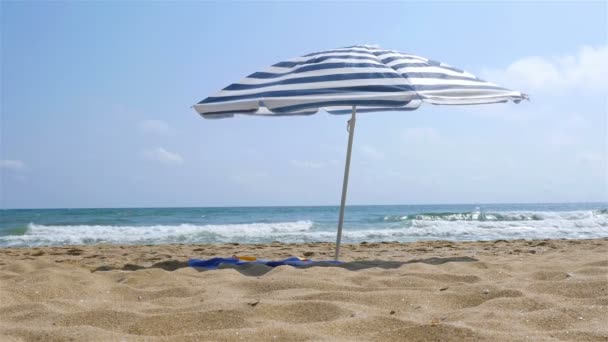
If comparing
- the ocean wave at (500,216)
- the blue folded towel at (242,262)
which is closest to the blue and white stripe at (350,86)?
the blue folded towel at (242,262)

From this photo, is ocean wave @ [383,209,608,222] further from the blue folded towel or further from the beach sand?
the beach sand

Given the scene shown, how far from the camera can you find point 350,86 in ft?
14.9

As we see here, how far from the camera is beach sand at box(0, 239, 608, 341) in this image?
7.59ft

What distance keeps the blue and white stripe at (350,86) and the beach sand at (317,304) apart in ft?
4.15

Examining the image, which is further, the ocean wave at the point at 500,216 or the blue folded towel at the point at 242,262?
the ocean wave at the point at 500,216

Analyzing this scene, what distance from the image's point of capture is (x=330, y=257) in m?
6.28

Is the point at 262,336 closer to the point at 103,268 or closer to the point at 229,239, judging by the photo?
the point at 103,268

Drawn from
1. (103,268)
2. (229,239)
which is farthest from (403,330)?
(229,239)

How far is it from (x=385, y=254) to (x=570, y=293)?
335 centimetres

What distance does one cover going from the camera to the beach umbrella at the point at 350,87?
4457mm

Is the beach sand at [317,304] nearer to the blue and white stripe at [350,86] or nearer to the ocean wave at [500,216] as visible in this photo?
the blue and white stripe at [350,86]

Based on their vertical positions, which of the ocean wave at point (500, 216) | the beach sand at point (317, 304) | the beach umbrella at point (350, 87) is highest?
the beach umbrella at point (350, 87)

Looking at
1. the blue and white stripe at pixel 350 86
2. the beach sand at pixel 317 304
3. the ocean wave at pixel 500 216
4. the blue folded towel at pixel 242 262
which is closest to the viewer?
the beach sand at pixel 317 304

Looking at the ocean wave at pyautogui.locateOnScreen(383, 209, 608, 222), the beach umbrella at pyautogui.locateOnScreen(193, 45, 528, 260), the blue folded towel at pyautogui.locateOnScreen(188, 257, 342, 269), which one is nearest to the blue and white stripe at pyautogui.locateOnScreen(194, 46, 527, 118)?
the beach umbrella at pyautogui.locateOnScreen(193, 45, 528, 260)
